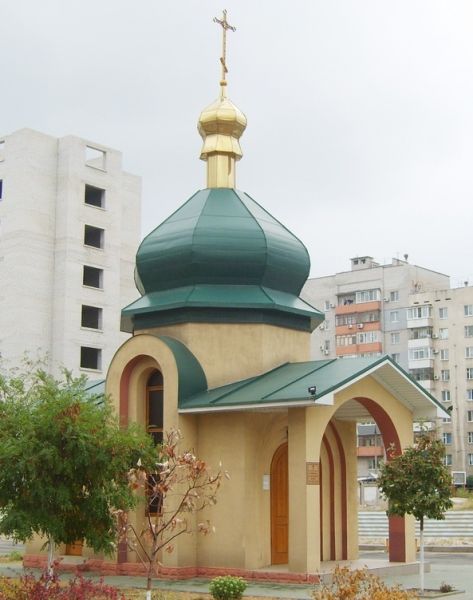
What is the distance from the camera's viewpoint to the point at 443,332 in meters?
71.9

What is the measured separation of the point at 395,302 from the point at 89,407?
5957 cm

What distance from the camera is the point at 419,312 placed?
72.5 meters

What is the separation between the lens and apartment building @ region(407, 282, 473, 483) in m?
70.4

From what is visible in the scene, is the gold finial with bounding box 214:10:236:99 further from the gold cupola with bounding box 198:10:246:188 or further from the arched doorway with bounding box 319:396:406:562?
the arched doorway with bounding box 319:396:406:562

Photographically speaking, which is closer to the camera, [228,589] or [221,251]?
[228,589]

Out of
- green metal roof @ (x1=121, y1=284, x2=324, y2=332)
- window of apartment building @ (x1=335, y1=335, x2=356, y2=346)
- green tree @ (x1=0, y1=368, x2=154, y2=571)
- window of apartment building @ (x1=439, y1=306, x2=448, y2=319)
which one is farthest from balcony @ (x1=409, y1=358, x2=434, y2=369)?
green tree @ (x1=0, y1=368, x2=154, y2=571)

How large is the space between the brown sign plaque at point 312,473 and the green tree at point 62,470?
3974 mm

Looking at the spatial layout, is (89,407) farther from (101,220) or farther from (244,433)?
(101,220)

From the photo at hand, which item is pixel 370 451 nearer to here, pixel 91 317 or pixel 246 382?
pixel 91 317

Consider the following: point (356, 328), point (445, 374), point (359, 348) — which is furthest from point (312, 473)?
point (356, 328)

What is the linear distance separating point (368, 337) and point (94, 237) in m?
27.1

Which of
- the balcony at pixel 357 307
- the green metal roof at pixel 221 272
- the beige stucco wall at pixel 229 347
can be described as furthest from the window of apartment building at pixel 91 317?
the beige stucco wall at pixel 229 347

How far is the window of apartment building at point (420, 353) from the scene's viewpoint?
72062 millimetres

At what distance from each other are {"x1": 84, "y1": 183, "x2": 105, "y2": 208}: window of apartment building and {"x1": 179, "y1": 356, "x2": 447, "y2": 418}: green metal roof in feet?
117
